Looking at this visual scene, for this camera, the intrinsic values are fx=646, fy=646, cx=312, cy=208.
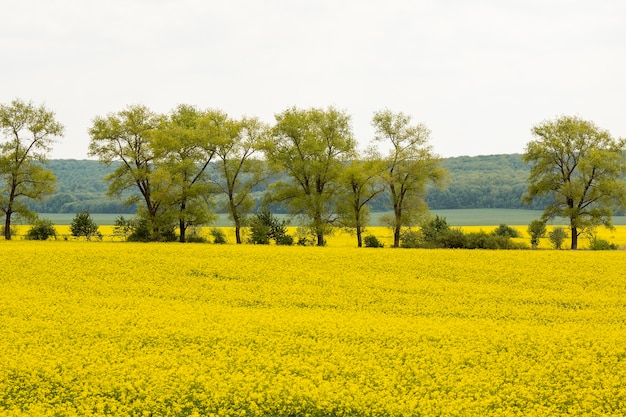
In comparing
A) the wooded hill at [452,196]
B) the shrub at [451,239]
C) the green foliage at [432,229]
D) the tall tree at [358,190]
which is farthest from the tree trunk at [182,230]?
the wooded hill at [452,196]

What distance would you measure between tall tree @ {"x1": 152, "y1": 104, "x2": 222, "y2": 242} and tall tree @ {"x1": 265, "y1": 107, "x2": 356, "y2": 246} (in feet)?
20.2

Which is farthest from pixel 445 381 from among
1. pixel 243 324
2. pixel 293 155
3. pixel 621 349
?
pixel 293 155

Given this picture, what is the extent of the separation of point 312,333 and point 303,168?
38495 mm

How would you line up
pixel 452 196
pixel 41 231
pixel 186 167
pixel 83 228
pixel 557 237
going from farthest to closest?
pixel 452 196, pixel 83 228, pixel 41 231, pixel 557 237, pixel 186 167

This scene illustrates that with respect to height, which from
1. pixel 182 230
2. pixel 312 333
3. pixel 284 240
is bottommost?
pixel 312 333

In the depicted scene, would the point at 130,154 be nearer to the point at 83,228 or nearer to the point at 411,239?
the point at 83,228

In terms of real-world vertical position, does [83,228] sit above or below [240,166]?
below

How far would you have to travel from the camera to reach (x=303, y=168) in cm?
6175

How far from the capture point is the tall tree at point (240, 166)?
61.4 m

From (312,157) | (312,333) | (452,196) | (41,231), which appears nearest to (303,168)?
(312,157)

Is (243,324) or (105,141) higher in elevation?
(105,141)

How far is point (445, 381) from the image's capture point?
18.4 m

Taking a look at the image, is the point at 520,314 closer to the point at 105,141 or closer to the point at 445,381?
the point at 445,381

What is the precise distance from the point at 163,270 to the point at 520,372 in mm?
24030
